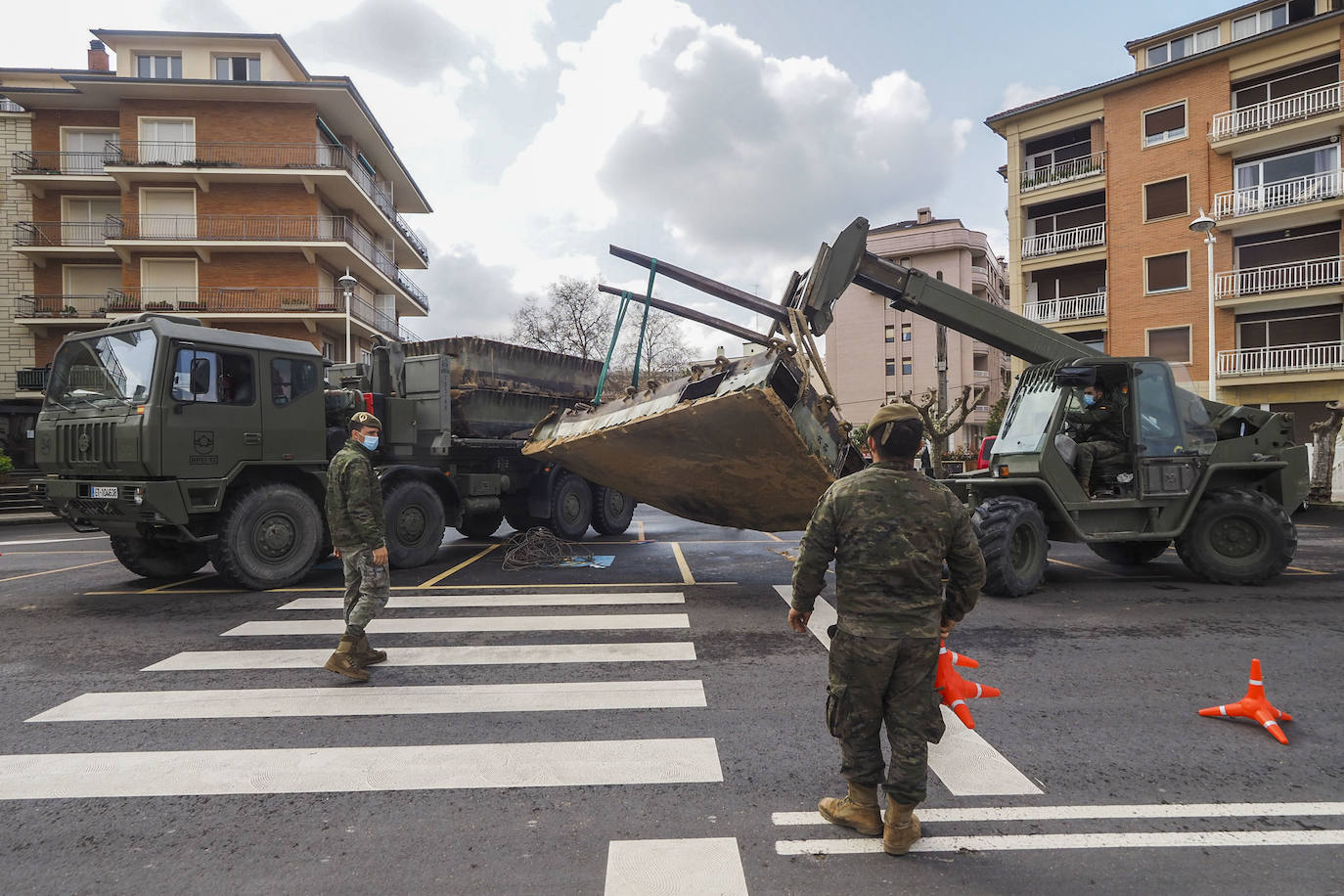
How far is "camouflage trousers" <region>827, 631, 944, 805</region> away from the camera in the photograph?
286 cm

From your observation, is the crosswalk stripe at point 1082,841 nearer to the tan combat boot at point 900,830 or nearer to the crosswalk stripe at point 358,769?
the tan combat boot at point 900,830

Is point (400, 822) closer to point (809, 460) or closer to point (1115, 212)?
point (809, 460)

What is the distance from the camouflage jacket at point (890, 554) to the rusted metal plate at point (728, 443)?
363cm

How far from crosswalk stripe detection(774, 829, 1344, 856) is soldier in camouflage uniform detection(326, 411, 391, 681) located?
341 centimetres

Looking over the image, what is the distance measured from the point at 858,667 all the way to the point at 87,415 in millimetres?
8445

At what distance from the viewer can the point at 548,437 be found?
8945 mm

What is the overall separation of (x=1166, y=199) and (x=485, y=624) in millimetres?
30664

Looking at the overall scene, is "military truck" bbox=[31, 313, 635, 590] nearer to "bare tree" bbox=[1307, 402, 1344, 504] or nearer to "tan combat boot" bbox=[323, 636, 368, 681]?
"tan combat boot" bbox=[323, 636, 368, 681]

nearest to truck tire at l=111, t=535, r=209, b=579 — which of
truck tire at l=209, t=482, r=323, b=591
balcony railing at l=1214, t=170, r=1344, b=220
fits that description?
truck tire at l=209, t=482, r=323, b=591

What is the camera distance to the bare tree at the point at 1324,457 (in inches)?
Answer: 717

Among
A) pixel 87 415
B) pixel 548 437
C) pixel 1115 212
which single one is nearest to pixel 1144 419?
pixel 548 437

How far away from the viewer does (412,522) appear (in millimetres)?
9805

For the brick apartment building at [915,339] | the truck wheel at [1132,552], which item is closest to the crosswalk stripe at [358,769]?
the truck wheel at [1132,552]

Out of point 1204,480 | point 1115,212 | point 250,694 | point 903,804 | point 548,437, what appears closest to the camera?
point 903,804
